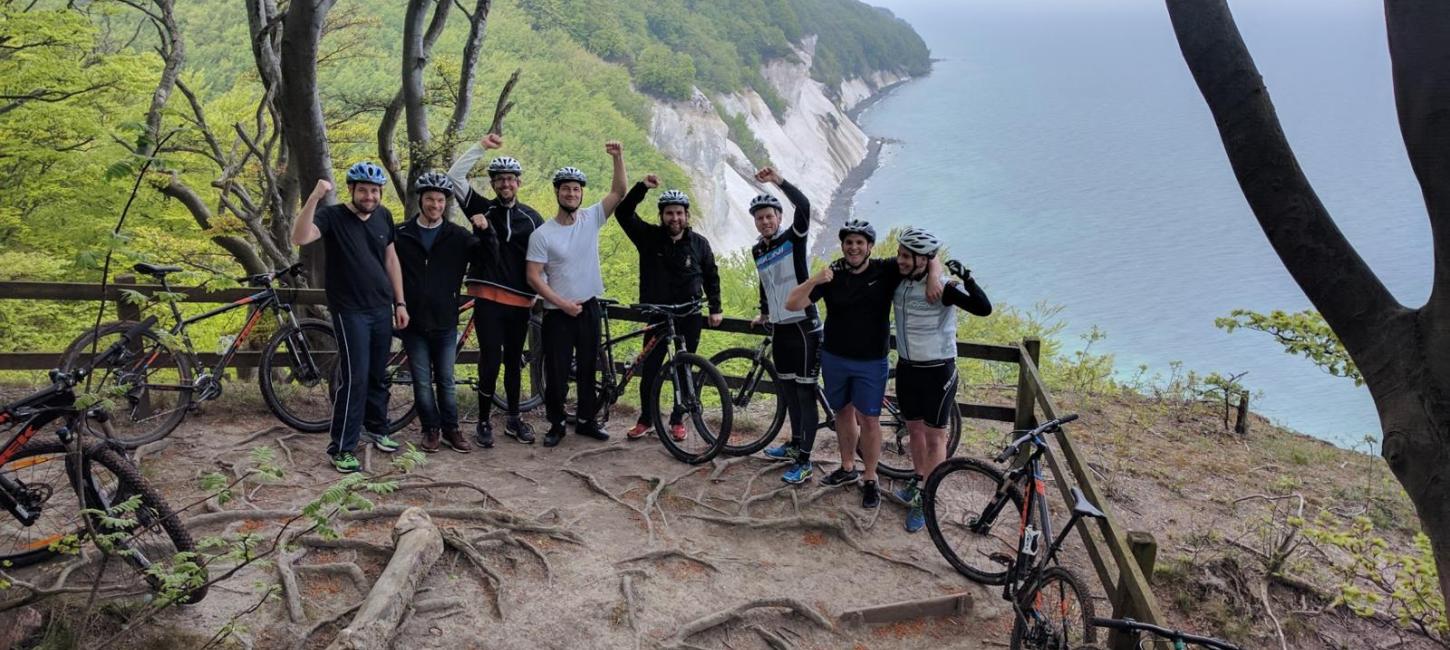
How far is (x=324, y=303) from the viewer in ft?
24.0

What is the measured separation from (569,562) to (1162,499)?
5385 millimetres

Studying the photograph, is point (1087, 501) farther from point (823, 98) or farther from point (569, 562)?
point (823, 98)

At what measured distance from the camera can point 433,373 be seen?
668 cm

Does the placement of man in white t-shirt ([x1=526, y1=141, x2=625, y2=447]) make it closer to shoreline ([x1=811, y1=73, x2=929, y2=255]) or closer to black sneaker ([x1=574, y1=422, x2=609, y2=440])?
black sneaker ([x1=574, y1=422, x2=609, y2=440])

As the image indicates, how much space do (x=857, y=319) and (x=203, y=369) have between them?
16.6 ft

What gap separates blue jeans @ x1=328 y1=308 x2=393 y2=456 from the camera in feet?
19.7

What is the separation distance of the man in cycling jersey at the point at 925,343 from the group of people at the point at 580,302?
10 mm

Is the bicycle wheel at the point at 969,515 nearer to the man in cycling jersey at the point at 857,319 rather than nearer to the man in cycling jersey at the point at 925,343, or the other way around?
the man in cycling jersey at the point at 925,343

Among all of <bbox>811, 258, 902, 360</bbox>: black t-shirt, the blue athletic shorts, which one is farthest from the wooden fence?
<bbox>811, 258, 902, 360</bbox>: black t-shirt

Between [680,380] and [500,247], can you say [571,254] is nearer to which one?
[500,247]

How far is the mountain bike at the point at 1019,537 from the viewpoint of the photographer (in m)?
4.21

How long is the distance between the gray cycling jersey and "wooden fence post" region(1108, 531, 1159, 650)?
1.77 meters

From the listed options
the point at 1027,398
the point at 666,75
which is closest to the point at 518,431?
the point at 1027,398

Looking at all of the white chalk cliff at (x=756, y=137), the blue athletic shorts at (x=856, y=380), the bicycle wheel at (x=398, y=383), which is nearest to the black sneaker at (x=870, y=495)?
the blue athletic shorts at (x=856, y=380)
